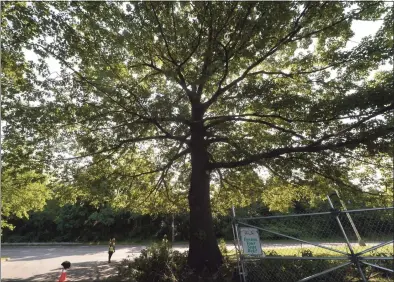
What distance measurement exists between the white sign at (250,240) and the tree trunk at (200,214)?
2.42 metres

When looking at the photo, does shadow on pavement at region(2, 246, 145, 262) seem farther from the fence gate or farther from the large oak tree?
the fence gate

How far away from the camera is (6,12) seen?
6152 mm

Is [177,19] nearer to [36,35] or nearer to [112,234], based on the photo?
[36,35]

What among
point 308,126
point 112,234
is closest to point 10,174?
point 308,126

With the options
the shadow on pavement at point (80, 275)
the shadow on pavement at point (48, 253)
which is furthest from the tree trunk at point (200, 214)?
the shadow on pavement at point (48, 253)

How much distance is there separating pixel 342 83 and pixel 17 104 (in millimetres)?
8857

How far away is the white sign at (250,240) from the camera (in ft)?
20.8

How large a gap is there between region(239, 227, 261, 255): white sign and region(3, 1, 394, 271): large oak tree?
Result: 1895 millimetres

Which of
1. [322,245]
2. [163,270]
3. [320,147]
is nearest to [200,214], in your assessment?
[163,270]

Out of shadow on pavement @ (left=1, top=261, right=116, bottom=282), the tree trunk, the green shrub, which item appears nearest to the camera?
the green shrub

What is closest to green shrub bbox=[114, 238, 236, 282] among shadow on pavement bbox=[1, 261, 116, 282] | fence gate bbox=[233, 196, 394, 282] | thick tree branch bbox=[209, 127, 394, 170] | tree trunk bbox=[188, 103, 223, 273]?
tree trunk bbox=[188, 103, 223, 273]

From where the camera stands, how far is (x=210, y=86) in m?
9.22

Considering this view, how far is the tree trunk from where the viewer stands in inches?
335

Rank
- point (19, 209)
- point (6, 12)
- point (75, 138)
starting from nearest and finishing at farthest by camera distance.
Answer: point (6, 12) → point (75, 138) → point (19, 209)
